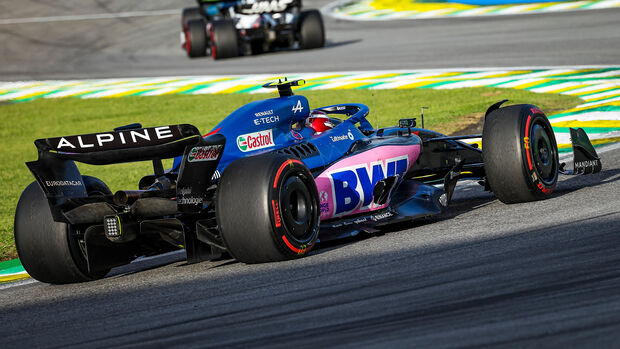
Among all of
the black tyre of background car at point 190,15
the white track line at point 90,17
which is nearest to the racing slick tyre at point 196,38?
the black tyre of background car at point 190,15

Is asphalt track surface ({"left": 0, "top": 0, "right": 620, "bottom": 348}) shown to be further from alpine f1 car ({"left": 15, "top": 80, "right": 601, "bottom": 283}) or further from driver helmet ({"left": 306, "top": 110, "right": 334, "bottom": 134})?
driver helmet ({"left": 306, "top": 110, "right": 334, "bottom": 134})

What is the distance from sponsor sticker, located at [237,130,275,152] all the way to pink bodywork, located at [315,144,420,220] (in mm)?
496

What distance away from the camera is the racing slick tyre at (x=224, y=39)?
23.5 m

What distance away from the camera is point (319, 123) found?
Result: 27.2 feet

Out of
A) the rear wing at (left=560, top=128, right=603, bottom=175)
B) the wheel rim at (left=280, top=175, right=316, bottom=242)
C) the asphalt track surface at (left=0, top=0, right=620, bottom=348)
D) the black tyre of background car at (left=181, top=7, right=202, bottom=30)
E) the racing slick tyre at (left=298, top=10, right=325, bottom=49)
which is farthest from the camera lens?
the black tyre of background car at (left=181, top=7, right=202, bottom=30)

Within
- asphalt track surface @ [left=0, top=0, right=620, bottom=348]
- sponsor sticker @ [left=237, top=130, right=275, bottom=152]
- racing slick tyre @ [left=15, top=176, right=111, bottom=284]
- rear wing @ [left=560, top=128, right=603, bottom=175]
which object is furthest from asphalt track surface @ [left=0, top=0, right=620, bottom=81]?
racing slick tyre @ [left=15, top=176, right=111, bottom=284]

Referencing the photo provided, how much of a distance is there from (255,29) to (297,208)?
17.6 meters

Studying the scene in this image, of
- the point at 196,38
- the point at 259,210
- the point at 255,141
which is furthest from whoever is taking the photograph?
the point at 196,38

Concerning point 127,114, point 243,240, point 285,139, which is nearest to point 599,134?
point 285,139

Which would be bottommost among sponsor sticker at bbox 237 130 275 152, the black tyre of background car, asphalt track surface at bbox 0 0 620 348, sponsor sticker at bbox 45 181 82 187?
asphalt track surface at bbox 0 0 620 348

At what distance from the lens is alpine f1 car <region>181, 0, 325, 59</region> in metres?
23.7

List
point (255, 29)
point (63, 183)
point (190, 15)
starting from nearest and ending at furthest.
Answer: point (63, 183)
point (255, 29)
point (190, 15)

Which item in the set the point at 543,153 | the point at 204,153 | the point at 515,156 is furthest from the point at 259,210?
the point at 543,153

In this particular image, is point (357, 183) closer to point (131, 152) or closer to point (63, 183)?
point (131, 152)
